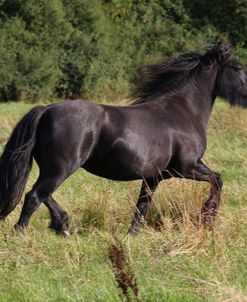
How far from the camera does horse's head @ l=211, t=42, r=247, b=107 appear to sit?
7.90 m

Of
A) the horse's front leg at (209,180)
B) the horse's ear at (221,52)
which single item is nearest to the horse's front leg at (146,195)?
the horse's front leg at (209,180)

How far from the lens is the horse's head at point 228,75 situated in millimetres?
7898

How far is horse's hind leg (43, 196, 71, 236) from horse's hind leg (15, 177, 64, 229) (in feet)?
1.12

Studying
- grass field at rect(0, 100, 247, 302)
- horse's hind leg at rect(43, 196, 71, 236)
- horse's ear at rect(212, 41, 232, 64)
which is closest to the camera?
grass field at rect(0, 100, 247, 302)

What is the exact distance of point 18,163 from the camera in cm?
658

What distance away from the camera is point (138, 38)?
3203 cm

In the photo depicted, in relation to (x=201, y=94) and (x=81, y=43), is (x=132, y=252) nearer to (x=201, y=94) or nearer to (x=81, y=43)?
(x=201, y=94)

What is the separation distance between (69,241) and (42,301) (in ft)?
5.46

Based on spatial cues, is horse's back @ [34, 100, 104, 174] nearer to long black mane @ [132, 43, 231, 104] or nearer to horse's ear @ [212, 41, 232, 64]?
long black mane @ [132, 43, 231, 104]

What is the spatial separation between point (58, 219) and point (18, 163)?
70 centimetres

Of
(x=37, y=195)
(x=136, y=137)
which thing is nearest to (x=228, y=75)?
(x=136, y=137)

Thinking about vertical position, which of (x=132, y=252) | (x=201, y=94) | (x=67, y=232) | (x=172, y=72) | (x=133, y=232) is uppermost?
(x=172, y=72)

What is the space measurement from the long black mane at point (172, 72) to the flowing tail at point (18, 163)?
1.61 meters

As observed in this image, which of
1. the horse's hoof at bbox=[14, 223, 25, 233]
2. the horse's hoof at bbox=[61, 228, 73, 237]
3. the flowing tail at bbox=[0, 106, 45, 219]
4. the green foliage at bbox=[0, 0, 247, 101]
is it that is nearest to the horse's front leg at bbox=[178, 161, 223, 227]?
the horse's hoof at bbox=[61, 228, 73, 237]
